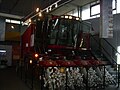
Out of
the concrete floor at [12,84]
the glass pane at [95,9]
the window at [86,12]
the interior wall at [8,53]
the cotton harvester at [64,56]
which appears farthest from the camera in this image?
the interior wall at [8,53]

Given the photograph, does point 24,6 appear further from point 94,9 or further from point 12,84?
point 12,84

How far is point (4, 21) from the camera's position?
56.6 ft

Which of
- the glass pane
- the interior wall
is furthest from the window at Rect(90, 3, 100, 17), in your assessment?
the interior wall

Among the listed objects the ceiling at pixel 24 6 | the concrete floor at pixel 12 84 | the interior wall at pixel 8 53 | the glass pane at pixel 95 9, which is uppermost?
the ceiling at pixel 24 6

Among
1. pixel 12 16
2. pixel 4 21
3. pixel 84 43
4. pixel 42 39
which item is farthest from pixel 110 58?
pixel 4 21

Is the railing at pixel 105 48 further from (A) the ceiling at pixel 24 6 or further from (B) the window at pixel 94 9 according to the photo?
(A) the ceiling at pixel 24 6

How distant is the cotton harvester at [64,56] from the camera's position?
259 inches

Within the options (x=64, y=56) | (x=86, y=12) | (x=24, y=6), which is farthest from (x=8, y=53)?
(x=64, y=56)

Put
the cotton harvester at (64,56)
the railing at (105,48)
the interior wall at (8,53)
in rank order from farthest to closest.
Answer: the interior wall at (8,53) < the railing at (105,48) < the cotton harvester at (64,56)

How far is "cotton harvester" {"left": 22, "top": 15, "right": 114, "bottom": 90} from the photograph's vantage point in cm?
657

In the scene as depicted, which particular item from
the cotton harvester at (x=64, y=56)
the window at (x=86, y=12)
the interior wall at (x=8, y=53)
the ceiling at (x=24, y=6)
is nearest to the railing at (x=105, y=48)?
the cotton harvester at (x=64, y=56)

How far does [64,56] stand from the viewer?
344 inches

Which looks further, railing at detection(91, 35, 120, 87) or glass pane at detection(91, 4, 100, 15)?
glass pane at detection(91, 4, 100, 15)

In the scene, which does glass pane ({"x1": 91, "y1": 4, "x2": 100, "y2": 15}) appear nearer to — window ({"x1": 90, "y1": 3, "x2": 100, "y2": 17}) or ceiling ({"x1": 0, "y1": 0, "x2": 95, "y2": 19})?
window ({"x1": 90, "y1": 3, "x2": 100, "y2": 17})
